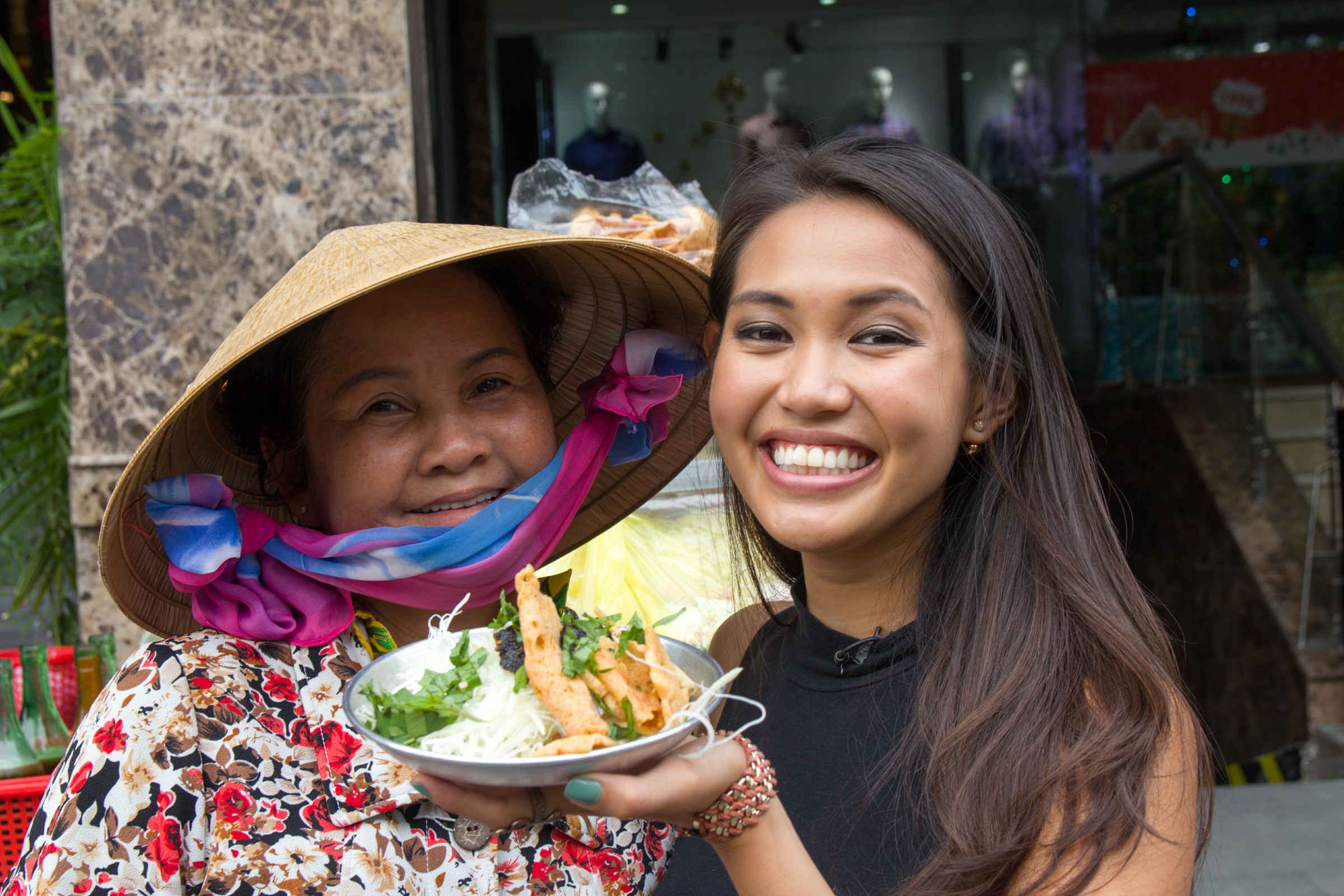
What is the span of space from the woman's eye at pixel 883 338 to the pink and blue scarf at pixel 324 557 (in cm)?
51

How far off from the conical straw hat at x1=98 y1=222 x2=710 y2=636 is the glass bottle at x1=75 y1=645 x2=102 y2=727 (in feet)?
1.63

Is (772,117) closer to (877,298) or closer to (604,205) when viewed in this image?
(604,205)

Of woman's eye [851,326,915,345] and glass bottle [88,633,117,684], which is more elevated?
woman's eye [851,326,915,345]

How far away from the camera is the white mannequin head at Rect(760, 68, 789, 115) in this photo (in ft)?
27.5

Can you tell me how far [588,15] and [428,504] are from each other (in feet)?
23.1

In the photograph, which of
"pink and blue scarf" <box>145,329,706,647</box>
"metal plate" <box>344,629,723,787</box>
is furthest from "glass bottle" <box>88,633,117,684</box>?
"metal plate" <box>344,629,723,787</box>

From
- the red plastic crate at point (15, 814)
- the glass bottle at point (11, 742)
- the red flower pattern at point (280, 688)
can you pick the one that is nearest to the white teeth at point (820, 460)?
the red flower pattern at point (280, 688)

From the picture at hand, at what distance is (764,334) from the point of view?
1534mm

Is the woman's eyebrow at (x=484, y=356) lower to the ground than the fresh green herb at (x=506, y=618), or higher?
higher

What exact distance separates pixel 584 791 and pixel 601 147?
6.86 m

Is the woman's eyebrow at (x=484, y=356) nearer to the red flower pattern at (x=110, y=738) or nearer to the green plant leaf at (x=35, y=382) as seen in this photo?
the red flower pattern at (x=110, y=738)

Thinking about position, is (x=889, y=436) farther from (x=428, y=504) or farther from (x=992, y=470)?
(x=428, y=504)

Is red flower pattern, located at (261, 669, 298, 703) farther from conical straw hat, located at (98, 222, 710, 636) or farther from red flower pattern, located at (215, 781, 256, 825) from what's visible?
conical straw hat, located at (98, 222, 710, 636)

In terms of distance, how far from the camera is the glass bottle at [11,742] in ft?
6.71
